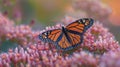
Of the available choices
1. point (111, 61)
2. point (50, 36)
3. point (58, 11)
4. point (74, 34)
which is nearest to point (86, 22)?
point (74, 34)

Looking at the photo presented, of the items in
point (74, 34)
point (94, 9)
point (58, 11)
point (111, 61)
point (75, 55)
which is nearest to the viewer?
point (111, 61)

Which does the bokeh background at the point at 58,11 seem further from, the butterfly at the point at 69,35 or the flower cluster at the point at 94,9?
the butterfly at the point at 69,35

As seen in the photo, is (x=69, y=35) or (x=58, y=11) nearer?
(x=69, y=35)

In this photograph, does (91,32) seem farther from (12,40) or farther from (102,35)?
(12,40)

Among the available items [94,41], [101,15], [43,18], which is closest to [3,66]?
[94,41]

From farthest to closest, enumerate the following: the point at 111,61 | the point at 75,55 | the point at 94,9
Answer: the point at 94,9 → the point at 75,55 → the point at 111,61

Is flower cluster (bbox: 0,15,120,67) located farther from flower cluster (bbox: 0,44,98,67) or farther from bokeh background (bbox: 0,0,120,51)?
bokeh background (bbox: 0,0,120,51)

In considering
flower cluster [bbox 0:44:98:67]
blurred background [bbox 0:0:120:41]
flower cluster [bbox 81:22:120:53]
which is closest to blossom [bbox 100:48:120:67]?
flower cluster [bbox 0:44:98:67]

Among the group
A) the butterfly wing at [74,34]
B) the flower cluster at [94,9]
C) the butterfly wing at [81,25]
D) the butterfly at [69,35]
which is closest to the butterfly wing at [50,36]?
the butterfly at [69,35]

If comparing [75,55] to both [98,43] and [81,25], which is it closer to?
[81,25]
